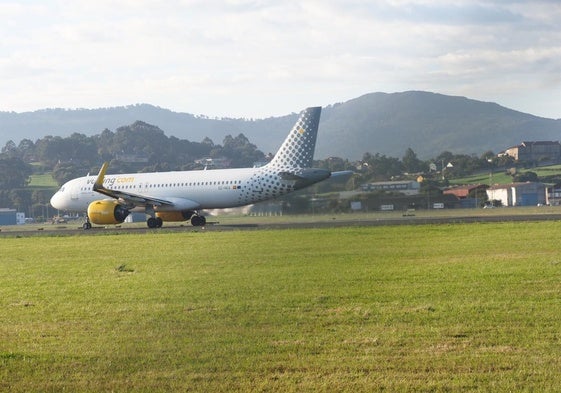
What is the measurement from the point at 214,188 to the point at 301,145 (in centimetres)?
615

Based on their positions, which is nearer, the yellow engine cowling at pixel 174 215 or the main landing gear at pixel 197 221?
the main landing gear at pixel 197 221

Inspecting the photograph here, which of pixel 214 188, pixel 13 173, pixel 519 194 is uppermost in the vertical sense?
pixel 13 173

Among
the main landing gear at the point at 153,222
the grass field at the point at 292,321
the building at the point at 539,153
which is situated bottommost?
the grass field at the point at 292,321

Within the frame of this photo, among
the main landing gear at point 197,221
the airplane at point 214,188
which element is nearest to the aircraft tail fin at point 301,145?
the airplane at point 214,188

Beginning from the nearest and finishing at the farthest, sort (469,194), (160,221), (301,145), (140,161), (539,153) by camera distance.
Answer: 1. (539,153)
2. (160,221)
3. (301,145)
4. (469,194)
5. (140,161)

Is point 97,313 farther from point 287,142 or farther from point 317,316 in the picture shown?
point 287,142

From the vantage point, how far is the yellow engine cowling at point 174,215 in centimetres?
6131

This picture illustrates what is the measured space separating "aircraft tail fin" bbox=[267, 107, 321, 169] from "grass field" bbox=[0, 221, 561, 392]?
30.8 metres

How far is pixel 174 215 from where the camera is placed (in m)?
61.4

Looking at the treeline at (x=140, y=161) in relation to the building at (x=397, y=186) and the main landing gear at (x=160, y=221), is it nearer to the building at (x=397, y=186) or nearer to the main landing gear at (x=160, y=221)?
the building at (x=397, y=186)

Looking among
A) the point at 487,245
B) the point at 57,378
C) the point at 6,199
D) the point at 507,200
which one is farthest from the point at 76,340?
the point at 6,199

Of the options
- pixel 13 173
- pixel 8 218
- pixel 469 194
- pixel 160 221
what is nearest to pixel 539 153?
pixel 469 194

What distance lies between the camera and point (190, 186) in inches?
2392

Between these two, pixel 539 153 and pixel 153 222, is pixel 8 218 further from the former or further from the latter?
pixel 539 153
